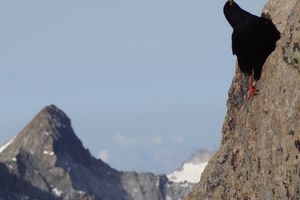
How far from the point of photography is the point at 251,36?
64.8 ft

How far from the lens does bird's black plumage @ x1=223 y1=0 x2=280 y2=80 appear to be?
779 inches

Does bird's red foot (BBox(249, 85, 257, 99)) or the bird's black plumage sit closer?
the bird's black plumage

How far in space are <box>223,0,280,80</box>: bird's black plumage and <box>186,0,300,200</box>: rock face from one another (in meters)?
0.33

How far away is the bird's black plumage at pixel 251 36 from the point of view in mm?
19781

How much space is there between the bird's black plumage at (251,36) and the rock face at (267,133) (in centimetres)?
33

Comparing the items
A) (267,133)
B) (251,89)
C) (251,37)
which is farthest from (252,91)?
(267,133)

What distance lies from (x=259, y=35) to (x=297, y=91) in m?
2.36

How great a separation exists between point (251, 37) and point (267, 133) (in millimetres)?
2161

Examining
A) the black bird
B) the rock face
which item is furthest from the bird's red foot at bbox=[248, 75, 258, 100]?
the rock face

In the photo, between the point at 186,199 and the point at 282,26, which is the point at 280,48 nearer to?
the point at 282,26

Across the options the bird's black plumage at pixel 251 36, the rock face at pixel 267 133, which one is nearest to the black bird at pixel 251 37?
the bird's black plumage at pixel 251 36

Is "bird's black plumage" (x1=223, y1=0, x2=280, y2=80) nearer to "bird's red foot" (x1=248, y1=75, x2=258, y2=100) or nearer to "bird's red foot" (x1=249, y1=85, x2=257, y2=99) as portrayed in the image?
"bird's red foot" (x1=248, y1=75, x2=258, y2=100)

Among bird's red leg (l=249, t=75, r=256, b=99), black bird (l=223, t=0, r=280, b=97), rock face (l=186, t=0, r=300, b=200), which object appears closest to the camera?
rock face (l=186, t=0, r=300, b=200)

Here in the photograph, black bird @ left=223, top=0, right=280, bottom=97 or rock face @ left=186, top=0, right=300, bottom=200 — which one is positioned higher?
black bird @ left=223, top=0, right=280, bottom=97
